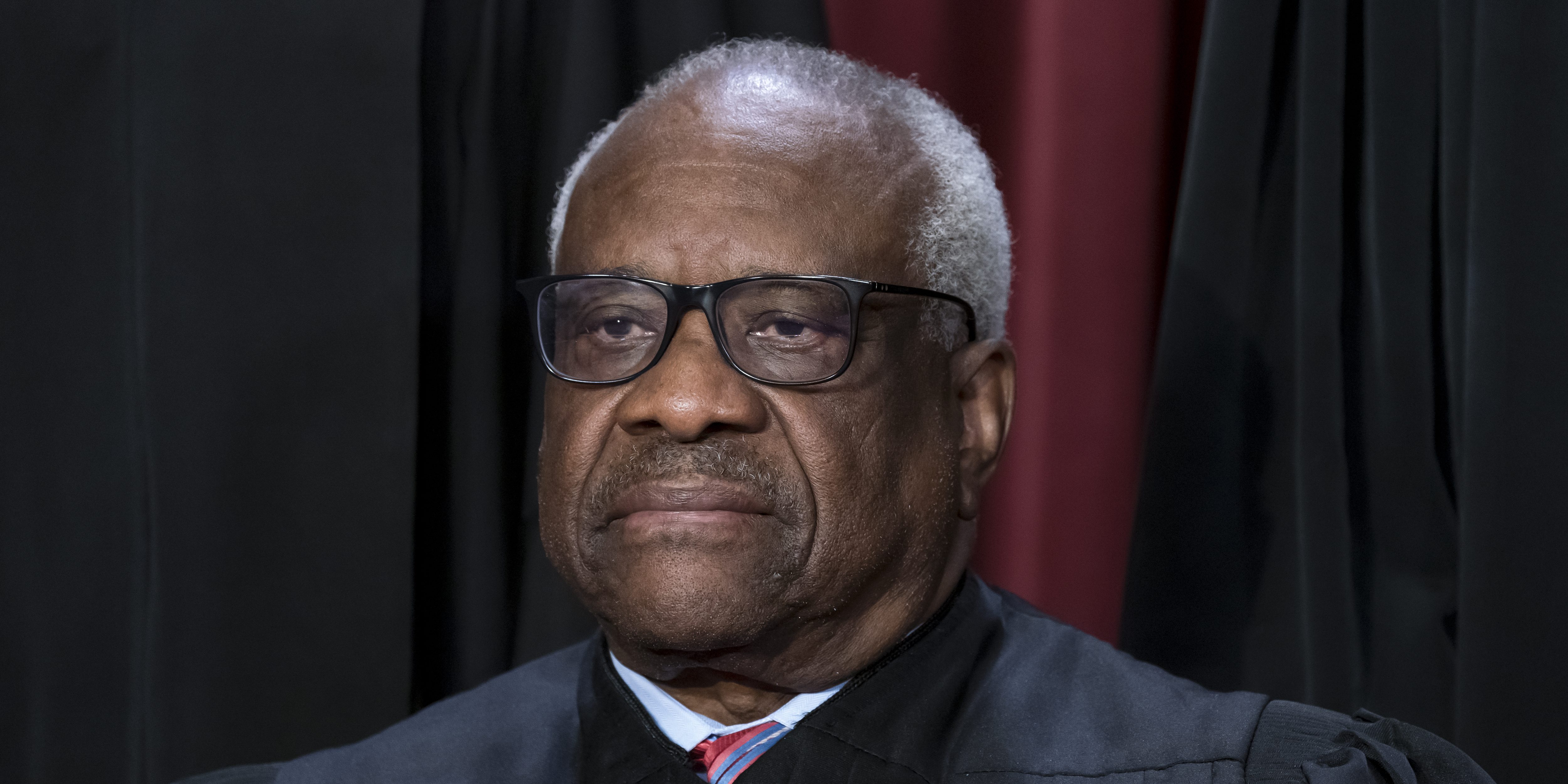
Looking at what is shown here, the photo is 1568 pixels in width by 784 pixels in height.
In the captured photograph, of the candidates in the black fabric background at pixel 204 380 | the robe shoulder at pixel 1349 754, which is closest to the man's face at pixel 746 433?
the robe shoulder at pixel 1349 754

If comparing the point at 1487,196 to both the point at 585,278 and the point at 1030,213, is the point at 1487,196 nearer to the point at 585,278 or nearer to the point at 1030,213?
the point at 1030,213

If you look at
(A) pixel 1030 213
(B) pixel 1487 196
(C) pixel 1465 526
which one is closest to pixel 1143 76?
(A) pixel 1030 213

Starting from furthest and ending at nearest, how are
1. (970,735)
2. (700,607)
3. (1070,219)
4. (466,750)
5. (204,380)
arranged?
(1070,219) → (204,380) → (466,750) → (970,735) → (700,607)

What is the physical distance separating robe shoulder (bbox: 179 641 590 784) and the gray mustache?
0.33 m

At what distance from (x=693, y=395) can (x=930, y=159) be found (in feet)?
1.42

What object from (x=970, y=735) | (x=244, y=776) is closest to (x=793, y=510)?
(x=970, y=735)

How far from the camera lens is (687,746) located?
1.40m

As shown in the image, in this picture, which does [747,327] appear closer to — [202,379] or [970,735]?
[970,735]

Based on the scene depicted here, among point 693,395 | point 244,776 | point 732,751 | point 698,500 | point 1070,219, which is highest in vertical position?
point 1070,219

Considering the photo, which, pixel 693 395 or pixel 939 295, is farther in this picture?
pixel 939 295

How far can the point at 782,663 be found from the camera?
1.36 metres

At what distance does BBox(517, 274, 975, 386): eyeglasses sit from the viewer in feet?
4.34

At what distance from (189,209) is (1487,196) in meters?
1.69

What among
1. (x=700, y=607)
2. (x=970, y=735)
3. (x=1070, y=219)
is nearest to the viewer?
(x=700, y=607)
